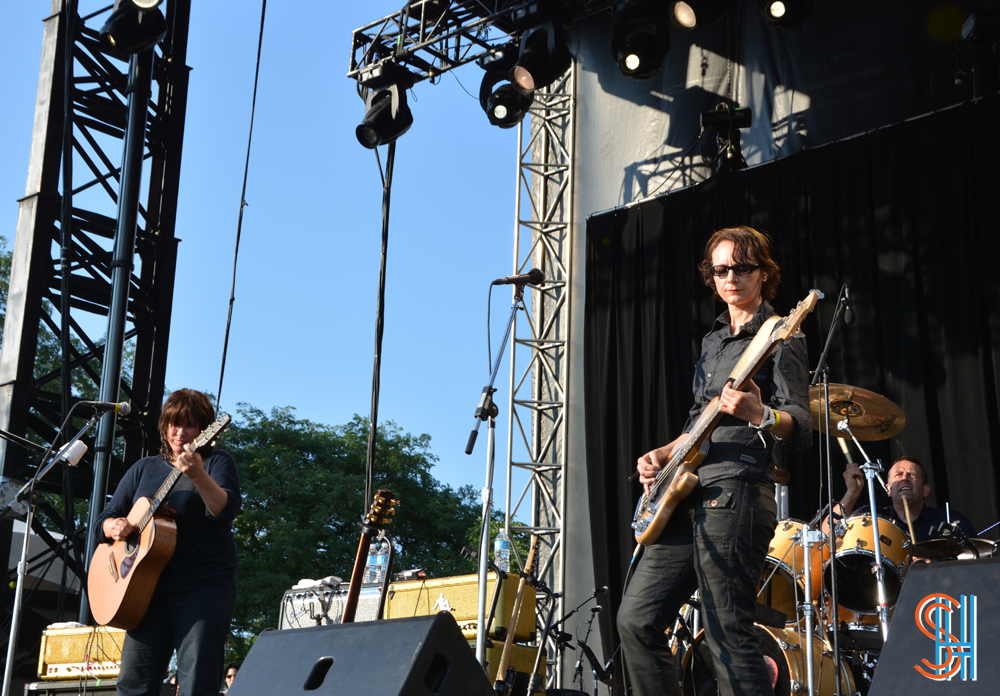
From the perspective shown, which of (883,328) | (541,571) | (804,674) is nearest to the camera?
(804,674)

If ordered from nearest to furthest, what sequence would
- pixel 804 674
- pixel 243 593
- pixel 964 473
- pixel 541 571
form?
pixel 804 674 → pixel 964 473 → pixel 541 571 → pixel 243 593

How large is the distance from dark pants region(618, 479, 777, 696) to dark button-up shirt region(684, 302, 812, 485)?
1.7 inches

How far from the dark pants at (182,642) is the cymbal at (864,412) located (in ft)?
9.77

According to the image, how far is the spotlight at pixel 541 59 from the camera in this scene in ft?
25.9

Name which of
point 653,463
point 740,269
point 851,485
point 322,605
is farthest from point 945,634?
point 322,605

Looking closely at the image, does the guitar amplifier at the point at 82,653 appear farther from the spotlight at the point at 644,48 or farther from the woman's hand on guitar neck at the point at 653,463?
the spotlight at the point at 644,48

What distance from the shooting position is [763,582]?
5020 millimetres

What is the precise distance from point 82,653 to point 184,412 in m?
3.69

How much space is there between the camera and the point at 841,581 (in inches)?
195

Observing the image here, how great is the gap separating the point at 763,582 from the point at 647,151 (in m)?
4.75

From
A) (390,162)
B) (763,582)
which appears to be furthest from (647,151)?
(763,582)

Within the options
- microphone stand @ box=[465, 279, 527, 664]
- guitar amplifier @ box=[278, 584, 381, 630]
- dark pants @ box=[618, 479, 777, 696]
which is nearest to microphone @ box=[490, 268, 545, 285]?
microphone stand @ box=[465, 279, 527, 664]

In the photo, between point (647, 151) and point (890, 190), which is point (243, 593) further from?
point (890, 190)

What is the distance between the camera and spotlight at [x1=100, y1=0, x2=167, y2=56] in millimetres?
6590
